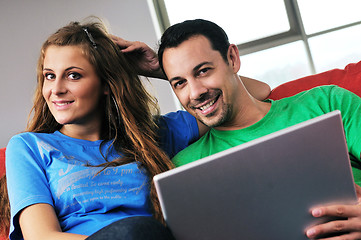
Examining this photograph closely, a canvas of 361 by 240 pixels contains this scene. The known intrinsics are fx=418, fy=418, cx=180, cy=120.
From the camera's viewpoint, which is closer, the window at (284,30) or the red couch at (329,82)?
the red couch at (329,82)

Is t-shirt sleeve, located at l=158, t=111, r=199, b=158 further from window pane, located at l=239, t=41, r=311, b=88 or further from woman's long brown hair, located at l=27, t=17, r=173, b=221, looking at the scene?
window pane, located at l=239, t=41, r=311, b=88

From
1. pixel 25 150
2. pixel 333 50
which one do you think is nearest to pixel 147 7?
pixel 333 50

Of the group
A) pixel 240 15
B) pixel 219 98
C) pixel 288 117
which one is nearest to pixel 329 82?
pixel 288 117

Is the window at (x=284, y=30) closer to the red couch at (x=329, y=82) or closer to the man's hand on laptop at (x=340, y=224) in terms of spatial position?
the red couch at (x=329, y=82)

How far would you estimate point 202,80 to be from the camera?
1.50 m

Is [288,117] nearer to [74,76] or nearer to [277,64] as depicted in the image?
[74,76]

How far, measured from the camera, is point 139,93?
1668mm

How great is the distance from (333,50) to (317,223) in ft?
10.3

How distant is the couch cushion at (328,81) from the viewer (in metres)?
1.70

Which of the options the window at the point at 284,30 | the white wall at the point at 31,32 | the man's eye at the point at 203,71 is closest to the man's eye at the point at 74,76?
the man's eye at the point at 203,71

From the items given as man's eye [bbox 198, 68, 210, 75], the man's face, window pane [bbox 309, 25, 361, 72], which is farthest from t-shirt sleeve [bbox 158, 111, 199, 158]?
window pane [bbox 309, 25, 361, 72]

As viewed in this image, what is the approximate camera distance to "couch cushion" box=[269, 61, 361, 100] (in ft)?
5.57

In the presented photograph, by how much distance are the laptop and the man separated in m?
0.56

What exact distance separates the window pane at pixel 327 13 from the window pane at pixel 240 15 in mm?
181
